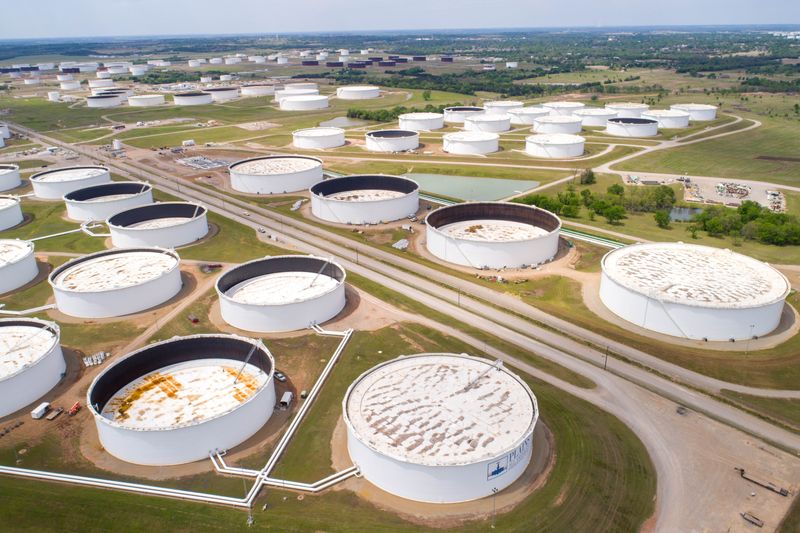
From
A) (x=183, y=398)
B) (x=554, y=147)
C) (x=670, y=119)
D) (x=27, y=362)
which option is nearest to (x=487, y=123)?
(x=554, y=147)

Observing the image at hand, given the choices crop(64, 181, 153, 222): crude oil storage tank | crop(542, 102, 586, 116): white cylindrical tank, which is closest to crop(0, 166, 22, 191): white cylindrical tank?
crop(64, 181, 153, 222): crude oil storage tank

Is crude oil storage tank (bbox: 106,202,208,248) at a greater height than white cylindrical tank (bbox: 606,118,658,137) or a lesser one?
lesser

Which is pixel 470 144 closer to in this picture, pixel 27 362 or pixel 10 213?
pixel 10 213

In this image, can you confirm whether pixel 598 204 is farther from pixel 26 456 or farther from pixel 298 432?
pixel 26 456

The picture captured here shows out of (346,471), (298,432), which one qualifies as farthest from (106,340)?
(346,471)

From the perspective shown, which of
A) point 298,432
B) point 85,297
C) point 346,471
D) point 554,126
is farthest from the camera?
point 554,126

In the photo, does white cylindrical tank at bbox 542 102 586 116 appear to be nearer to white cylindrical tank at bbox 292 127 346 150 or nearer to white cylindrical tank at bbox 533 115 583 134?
white cylindrical tank at bbox 533 115 583 134
